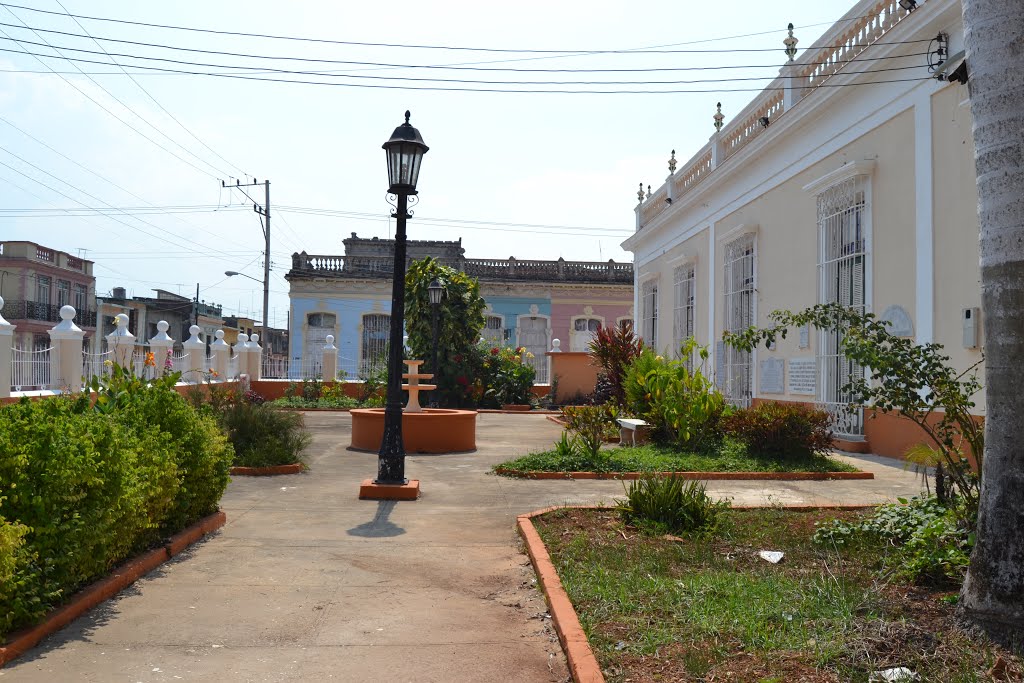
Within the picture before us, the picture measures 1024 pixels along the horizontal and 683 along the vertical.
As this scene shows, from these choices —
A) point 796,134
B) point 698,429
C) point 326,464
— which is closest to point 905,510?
point 698,429

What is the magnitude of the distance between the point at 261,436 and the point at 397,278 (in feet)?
10.7

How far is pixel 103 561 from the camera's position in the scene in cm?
469

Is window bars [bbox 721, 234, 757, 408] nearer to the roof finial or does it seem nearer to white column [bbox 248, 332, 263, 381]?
the roof finial

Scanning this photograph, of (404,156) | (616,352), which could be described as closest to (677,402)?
(616,352)

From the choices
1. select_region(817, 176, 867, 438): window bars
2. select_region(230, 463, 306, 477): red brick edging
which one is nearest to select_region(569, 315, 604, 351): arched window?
select_region(817, 176, 867, 438): window bars

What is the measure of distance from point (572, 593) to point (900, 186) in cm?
846

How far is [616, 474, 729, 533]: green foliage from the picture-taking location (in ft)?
21.0

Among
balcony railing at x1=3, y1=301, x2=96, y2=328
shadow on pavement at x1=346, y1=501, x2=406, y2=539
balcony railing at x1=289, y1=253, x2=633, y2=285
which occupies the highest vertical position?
balcony railing at x1=289, y1=253, x2=633, y2=285

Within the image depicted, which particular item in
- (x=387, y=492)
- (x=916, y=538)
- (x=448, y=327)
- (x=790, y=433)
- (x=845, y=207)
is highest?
(x=845, y=207)

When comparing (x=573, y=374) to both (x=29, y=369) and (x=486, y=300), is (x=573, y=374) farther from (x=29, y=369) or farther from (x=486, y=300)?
(x=29, y=369)

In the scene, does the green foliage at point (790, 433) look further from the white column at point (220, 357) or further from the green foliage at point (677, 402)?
the white column at point (220, 357)

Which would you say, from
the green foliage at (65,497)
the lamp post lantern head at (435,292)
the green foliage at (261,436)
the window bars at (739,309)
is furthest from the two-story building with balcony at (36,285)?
the green foliage at (65,497)

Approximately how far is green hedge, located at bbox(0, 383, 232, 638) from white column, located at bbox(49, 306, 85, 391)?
295 inches

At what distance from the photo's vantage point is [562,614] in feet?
14.2
